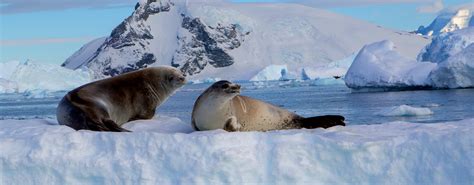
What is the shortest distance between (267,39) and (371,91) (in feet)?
265

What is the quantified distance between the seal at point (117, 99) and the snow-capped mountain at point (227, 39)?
9380cm

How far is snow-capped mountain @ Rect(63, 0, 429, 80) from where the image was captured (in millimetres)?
109688

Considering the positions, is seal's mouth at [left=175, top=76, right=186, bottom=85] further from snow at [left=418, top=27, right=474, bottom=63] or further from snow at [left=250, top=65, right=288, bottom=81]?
snow at [left=250, top=65, right=288, bottom=81]

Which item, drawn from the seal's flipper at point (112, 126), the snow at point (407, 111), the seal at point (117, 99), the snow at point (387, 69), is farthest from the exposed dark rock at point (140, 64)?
the seal's flipper at point (112, 126)

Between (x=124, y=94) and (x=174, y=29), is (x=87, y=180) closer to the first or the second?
(x=124, y=94)

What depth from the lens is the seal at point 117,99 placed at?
6484 mm

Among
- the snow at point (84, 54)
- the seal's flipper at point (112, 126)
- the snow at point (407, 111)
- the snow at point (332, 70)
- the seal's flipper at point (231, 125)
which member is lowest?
the snow at point (84, 54)

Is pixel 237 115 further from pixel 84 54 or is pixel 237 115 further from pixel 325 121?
pixel 84 54

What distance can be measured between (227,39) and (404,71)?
10842 centimetres

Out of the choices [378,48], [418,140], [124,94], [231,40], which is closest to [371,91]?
[378,48]

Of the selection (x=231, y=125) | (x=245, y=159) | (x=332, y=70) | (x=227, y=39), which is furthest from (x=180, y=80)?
(x=227, y=39)

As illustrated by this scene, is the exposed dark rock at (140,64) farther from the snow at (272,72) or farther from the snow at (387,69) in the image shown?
the snow at (387,69)

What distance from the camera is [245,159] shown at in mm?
4434

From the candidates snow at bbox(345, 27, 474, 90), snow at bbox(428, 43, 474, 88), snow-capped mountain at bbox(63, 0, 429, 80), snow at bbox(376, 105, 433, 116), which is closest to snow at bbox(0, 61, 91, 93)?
snow at bbox(345, 27, 474, 90)
